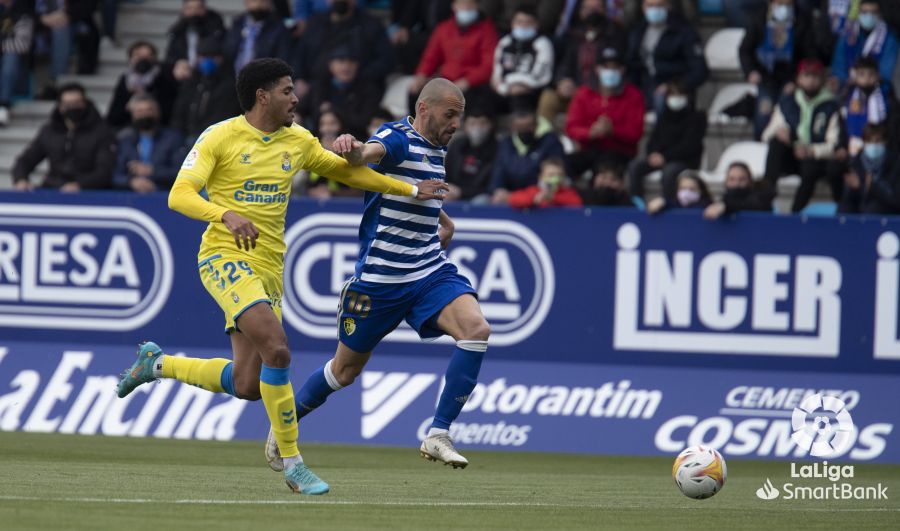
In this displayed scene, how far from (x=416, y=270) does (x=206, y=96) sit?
8582mm

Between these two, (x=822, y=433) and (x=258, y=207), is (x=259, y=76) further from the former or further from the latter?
(x=822, y=433)

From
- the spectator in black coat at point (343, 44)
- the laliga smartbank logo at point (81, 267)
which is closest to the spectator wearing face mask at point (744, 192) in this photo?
the spectator in black coat at point (343, 44)

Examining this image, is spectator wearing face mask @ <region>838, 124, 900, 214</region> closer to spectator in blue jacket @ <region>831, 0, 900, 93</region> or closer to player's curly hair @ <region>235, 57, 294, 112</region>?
spectator in blue jacket @ <region>831, 0, 900, 93</region>

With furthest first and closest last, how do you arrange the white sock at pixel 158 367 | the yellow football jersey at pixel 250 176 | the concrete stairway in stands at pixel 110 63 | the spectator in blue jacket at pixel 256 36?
the concrete stairway in stands at pixel 110 63, the spectator in blue jacket at pixel 256 36, the white sock at pixel 158 367, the yellow football jersey at pixel 250 176

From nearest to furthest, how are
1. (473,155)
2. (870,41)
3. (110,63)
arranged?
(473,155)
(870,41)
(110,63)

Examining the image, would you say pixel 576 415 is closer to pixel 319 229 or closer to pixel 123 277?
pixel 319 229

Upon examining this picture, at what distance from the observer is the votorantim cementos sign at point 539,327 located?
13.5 metres

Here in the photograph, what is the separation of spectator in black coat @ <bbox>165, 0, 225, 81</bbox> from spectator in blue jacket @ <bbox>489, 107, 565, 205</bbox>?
186 inches

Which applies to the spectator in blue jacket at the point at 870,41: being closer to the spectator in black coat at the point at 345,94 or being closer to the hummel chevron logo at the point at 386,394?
the spectator in black coat at the point at 345,94

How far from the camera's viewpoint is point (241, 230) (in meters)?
8.02

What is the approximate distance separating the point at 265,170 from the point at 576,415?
18.3 feet

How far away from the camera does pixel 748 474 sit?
11.7m

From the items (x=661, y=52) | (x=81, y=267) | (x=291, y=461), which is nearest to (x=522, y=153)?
(x=661, y=52)

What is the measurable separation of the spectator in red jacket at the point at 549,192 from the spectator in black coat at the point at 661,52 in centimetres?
252
